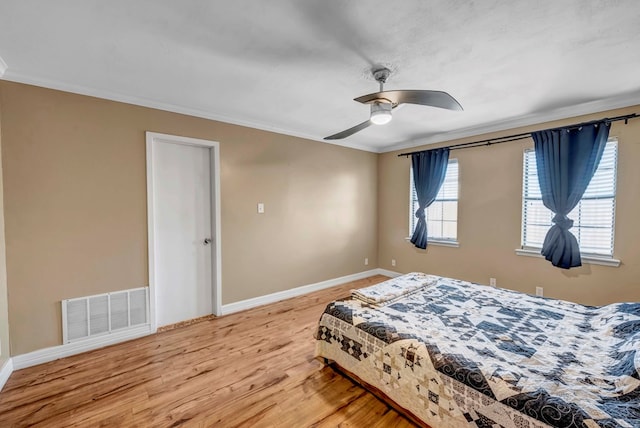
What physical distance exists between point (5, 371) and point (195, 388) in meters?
1.54

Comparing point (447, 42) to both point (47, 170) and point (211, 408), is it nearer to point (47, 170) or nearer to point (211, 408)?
point (211, 408)

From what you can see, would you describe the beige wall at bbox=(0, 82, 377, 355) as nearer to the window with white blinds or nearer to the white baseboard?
the white baseboard

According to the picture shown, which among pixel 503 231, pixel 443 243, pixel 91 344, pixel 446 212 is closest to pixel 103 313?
pixel 91 344

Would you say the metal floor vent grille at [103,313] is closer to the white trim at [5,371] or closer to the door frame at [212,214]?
the door frame at [212,214]

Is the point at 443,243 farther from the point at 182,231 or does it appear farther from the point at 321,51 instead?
the point at 182,231

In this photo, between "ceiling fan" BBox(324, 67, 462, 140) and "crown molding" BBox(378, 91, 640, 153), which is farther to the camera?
"crown molding" BBox(378, 91, 640, 153)

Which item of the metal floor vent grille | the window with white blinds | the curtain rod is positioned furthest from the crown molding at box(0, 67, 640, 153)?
the metal floor vent grille

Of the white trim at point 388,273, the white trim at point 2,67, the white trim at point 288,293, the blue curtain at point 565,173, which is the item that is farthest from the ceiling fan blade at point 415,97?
the white trim at point 388,273

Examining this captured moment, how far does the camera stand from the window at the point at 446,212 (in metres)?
4.19

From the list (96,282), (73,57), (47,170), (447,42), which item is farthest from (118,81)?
(447,42)

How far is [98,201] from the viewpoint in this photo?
2.60m

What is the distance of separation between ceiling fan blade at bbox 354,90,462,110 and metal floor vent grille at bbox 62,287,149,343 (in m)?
2.94

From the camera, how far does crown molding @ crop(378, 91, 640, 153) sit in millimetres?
2758

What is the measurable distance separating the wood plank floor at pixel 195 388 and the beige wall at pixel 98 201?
576 millimetres
